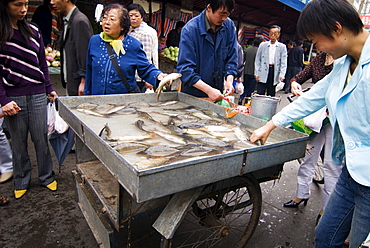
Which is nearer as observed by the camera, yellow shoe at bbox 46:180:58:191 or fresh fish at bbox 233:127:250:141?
fresh fish at bbox 233:127:250:141

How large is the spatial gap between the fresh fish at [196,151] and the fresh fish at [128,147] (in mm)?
304

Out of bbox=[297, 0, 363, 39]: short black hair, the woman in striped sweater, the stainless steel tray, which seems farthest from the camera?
the woman in striped sweater

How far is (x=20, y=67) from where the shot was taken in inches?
118

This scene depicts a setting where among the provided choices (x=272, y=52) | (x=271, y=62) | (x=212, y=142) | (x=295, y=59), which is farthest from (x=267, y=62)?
(x=212, y=142)

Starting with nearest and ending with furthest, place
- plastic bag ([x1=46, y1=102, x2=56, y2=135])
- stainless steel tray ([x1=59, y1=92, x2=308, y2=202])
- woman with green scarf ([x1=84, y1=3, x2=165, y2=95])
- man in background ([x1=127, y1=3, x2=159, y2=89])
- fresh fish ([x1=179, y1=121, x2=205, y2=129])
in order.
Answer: stainless steel tray ([x1=59, y1=92, x2=308, y2=202]), fresh fish ([x1=179, y1=121, x2=205, y2=129]), woman with green scarf ([x1=84, y1=3, x2=165, y2=95]), plastic bag ([x1=46, y1=102, x2=56, y2=135]), man in background ([x1=127, y1=3, x2=159, y2=89])

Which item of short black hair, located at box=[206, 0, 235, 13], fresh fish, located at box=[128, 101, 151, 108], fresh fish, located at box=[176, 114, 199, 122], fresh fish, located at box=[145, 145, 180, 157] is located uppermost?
short black hair, located at box=[206, 0, 235, 13]

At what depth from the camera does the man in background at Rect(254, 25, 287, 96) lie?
7.14 metres

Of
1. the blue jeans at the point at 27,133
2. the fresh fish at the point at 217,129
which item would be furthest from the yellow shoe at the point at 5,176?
the fresh fish at the point at 217,129

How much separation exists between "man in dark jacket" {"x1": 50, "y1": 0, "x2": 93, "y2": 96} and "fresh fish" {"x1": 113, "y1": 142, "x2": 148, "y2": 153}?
2260 millimetres

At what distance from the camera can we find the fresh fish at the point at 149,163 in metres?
1.59

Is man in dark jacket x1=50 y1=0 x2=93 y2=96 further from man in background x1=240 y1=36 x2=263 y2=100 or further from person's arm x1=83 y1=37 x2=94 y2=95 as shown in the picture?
man in background x1=240 y1=36 x2=263 y2=100

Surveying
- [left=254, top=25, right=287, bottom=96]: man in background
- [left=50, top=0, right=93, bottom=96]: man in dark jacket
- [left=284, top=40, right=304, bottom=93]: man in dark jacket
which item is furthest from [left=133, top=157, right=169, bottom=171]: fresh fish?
[left=284, top=40, right=304, bottom=93]: man in dark jacket

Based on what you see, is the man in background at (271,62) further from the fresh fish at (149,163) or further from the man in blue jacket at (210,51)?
the fresh fish at (149,163)

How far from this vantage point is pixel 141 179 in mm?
1299
